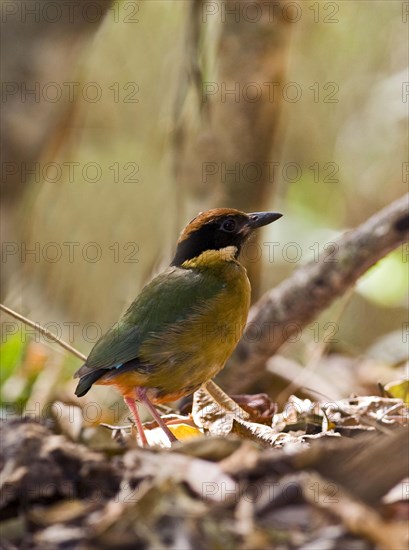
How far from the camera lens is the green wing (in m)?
3.92

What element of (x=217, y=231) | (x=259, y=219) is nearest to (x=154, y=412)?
(x=217, y=231)

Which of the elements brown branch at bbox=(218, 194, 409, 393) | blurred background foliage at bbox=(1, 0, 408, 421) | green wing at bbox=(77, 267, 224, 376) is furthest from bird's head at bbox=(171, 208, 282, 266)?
blurred background foliage at bbox=(1, 0, 408, 421)

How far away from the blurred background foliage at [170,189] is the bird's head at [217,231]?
127 cm

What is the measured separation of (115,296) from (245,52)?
7.18ft

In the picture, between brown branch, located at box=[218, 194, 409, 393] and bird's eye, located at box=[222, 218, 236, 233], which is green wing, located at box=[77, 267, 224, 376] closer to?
bird's eye, located at box=[222, 218, 236, 233]

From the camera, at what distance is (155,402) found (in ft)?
13.5

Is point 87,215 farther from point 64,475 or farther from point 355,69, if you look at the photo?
point 64,475

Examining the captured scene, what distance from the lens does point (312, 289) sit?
5.65 meters

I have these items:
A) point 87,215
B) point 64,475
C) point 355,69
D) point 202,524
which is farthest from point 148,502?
point 355,69

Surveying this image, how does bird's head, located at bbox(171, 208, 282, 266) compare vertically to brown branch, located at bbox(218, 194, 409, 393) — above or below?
above

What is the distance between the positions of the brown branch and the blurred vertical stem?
1037mm

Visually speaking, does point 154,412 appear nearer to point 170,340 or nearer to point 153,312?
point 170,340

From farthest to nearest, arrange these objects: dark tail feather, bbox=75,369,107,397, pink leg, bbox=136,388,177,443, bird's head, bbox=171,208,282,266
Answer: bird's head, bbox=171,208,282,266 → dark tail feather, bbox=75,369,107,397 → pink leg, bbox=136,388,177,443

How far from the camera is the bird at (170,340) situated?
12.9ft
